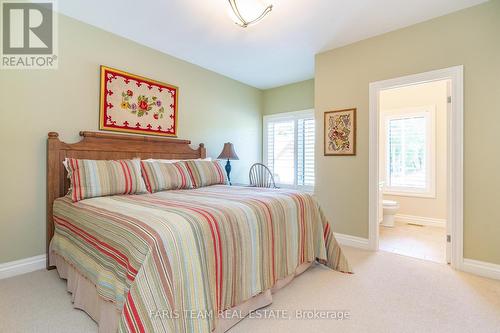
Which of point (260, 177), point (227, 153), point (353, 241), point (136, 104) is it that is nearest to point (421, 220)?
point (353, 241)

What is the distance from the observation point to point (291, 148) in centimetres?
460

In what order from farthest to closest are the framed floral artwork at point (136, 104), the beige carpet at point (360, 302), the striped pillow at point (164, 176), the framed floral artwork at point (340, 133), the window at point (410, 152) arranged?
the window at point (410, 152) < the framed floral artwork at point (340, 133) < the framed floral artwork at point (136, 104) < the striped pillow at point (164, 176) < the beige carpet at point (360, 302)

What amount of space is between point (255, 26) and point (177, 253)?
8.14 feet

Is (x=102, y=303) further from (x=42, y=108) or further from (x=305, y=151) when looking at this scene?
(x=305, y=151)

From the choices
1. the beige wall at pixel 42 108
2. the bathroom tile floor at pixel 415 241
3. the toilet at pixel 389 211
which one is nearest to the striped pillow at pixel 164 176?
the beige wall at pixel 42 108

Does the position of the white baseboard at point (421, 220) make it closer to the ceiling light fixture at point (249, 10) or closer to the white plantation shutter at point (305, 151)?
the white plantation shutter at point (305, 151)

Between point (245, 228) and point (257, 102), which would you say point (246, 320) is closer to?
point (245, 228)

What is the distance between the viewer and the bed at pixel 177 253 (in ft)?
3.82

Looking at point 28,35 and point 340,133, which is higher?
point 28,35

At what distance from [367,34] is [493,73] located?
1.26 meters

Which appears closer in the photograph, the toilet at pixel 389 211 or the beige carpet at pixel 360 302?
the beige carpet at pixel 360 302

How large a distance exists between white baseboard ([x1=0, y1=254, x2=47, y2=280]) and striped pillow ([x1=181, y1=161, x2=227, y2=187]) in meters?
1.61

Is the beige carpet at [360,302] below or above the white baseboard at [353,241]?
below

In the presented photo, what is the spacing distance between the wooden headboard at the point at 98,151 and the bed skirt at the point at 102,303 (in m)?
0.74
